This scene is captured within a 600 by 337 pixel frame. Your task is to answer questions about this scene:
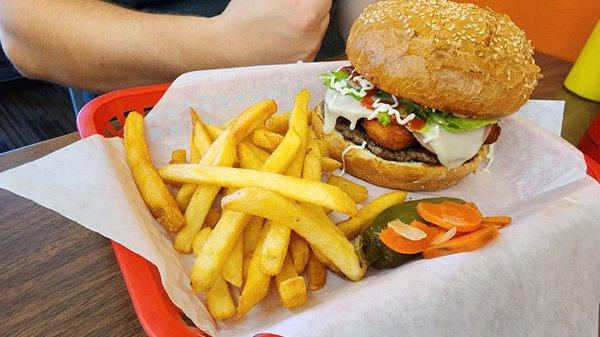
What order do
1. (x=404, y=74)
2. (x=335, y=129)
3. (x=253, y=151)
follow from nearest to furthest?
(x=253, y=151) < (x=404, y=74) < (x=335, y=129)

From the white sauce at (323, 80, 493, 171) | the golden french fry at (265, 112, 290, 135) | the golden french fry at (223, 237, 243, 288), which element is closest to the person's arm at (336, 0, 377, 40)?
the white sauce at (323, 80, 493, 171)

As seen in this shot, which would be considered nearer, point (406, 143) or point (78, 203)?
point (78, 203)

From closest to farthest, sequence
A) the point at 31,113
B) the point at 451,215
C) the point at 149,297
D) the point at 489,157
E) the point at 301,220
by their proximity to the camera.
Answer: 1. the point at 149,297
2. the point at 301,220
3. the point at 451,215
4. the point at 489,157
5. the point at 31,113

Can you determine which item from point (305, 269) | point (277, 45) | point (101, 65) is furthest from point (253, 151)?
point (101, 65)

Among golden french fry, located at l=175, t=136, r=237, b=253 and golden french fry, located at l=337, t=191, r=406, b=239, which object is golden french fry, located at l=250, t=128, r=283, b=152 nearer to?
golden french fry, located at l=175, t=136, r=237, b=253

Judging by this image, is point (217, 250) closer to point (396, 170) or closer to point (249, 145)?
point (249, 145)

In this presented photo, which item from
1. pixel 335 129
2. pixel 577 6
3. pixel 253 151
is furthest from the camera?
pixel 577 6

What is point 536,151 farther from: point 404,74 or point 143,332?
point 143,332

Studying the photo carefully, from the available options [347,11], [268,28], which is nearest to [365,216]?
[268,28]
